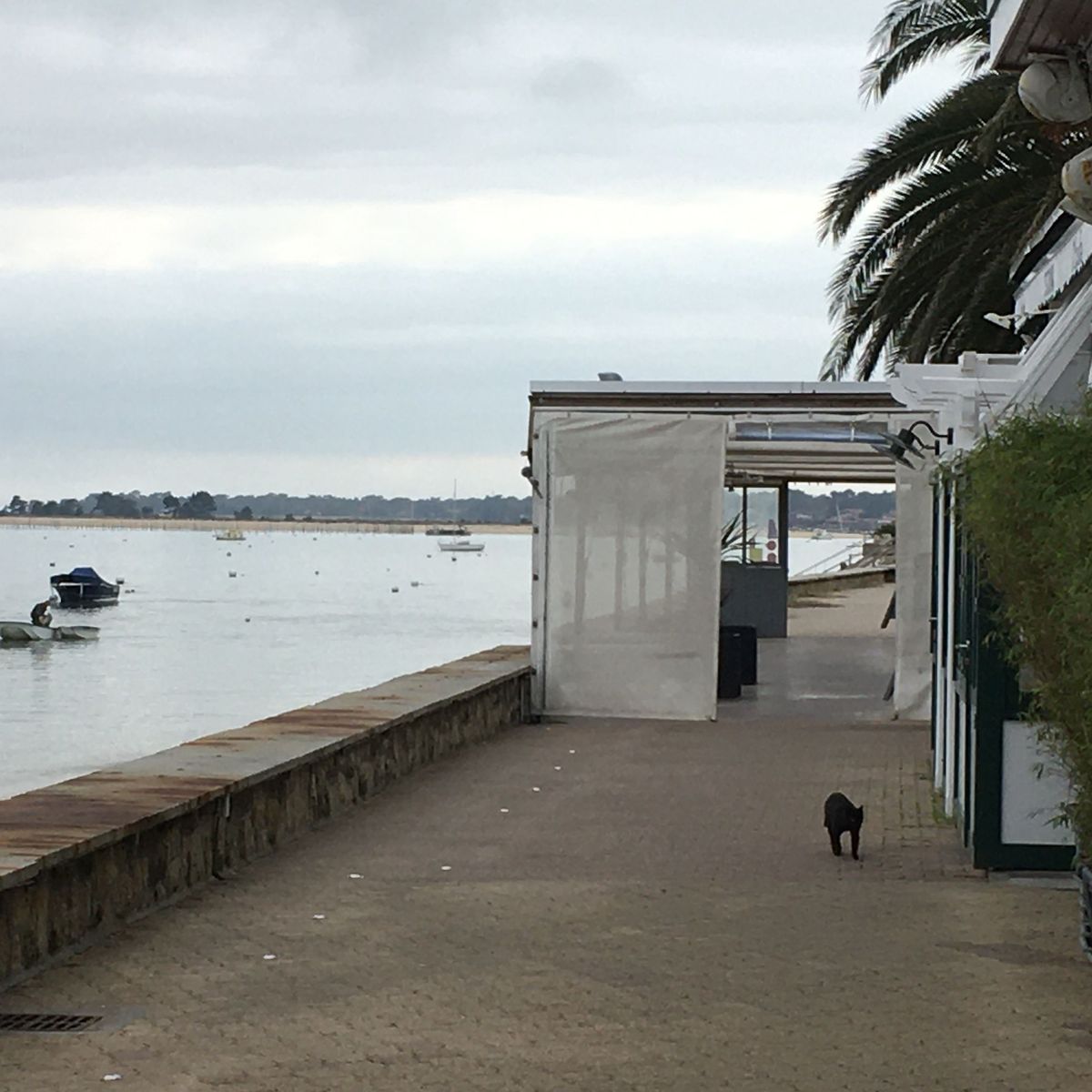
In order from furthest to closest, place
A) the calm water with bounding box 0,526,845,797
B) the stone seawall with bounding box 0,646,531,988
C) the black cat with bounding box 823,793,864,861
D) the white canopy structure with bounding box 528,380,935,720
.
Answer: the calm water with bounding box 0,526,845,797 < the white canopy structure with bounding box 528,380,935,720 < the black cat with bounding box 823,793,864,861 < the stone seawall with bounding box 0,646,531,988

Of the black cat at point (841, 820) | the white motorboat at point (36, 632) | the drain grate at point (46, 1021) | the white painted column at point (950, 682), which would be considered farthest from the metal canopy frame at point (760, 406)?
the white motorboat at point (36, 632)

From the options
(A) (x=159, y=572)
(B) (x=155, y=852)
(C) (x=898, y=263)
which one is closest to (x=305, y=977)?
(B) (x=155, y=852)

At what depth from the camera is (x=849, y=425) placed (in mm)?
16281

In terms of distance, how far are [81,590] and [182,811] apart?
8229 cm

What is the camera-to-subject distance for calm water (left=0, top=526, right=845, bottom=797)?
1528 inches

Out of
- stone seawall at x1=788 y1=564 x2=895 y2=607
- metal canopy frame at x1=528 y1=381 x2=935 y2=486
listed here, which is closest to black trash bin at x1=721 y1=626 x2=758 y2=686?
metal canopy frame at x1=528 y1=381 x2=935 y2=486

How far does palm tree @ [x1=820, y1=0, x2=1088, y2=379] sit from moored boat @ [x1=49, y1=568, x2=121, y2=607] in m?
71.1

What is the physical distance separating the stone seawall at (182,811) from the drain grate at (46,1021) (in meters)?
0.35

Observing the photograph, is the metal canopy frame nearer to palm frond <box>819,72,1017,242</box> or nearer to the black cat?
palm frond <box>819,72,1017,242</box>

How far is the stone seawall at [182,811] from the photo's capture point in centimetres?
716

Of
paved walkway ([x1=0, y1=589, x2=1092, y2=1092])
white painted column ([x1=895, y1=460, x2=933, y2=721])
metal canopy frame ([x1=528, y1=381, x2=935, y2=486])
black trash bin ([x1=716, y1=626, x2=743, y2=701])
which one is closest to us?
paved walkway ([x1=0, y1=589, x2=1092, y2=1092])

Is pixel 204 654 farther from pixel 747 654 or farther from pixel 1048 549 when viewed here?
pixel 1048 549

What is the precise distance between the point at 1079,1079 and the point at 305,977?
2.73 meters

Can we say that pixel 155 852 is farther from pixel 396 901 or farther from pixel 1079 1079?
pixel 1079 1079
